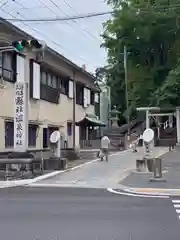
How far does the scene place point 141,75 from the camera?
49844 mm

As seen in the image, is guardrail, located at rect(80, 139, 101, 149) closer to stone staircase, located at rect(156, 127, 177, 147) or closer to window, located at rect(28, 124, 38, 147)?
stone staircase, located at rect(156, 127, 177, 147)

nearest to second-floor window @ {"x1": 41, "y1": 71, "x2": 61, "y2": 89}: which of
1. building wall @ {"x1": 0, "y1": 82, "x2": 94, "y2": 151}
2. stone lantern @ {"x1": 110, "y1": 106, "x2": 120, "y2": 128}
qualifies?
building wall @ {"x1": 0, "y1": 82, "x2": 94, "y2": 151}

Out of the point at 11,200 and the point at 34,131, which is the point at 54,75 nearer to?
the point at 34,131

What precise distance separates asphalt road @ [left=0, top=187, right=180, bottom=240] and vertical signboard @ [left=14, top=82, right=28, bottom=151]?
22.9 feet

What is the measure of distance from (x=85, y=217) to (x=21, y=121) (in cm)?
1243

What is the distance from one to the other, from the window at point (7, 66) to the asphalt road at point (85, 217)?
11.3 m

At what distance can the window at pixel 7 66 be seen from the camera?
2547 centimetres

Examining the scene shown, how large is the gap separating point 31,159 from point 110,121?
46.8 meters

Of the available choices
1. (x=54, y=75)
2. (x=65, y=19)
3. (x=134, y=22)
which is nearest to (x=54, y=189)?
(x=65, y=19)

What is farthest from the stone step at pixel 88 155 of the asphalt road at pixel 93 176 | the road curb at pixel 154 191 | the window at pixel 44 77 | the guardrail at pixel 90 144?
the road curb at pixel 154 191

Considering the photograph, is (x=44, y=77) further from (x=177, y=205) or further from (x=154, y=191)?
(x=177, y=205)

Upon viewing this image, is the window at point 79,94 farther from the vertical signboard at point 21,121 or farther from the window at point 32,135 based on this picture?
the vertical signboard at point 21,121

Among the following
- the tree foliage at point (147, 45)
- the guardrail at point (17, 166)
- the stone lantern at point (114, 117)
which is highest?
the tree foliage at point (147, 45)

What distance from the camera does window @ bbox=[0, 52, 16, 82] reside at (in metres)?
25.5
